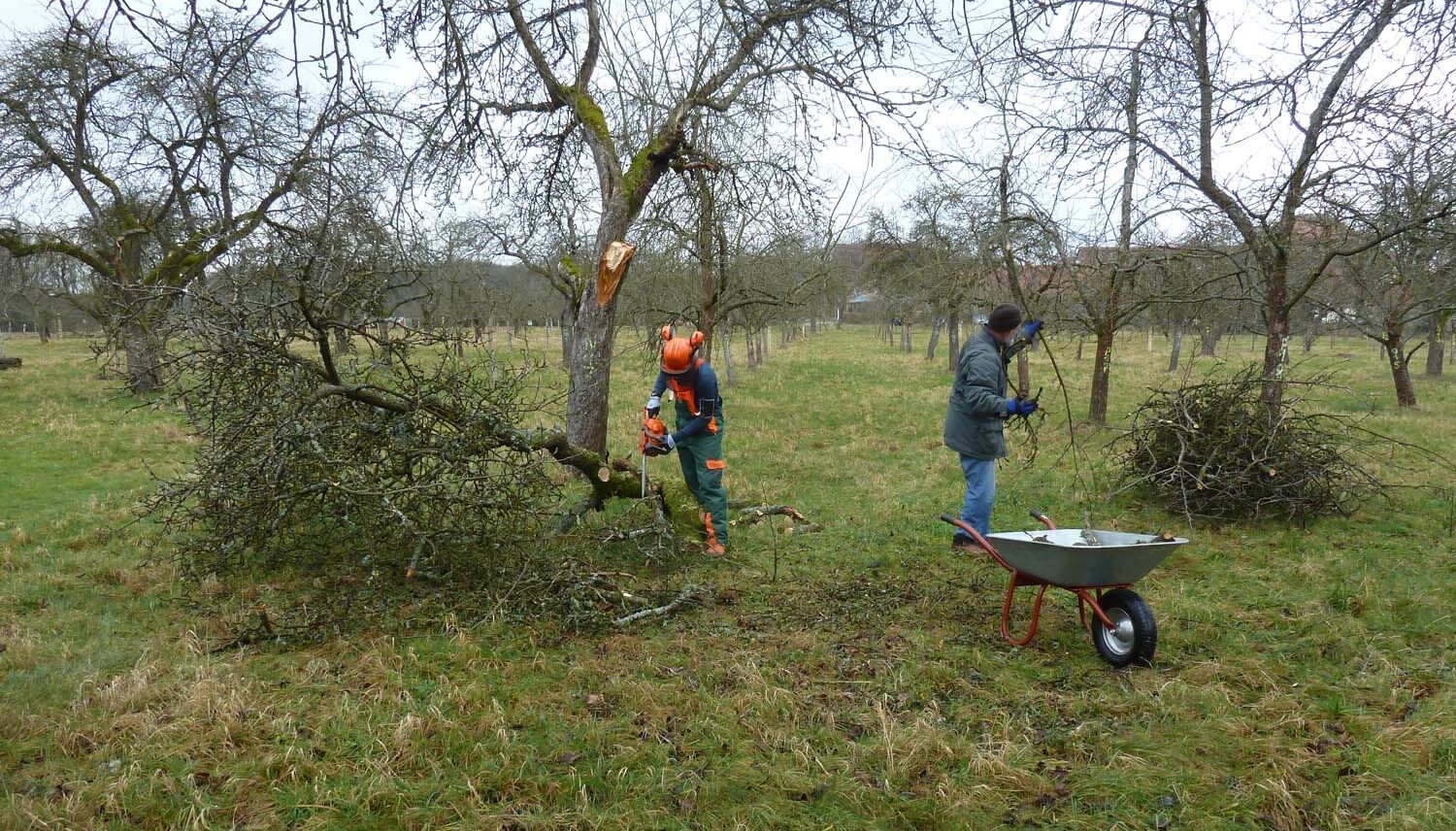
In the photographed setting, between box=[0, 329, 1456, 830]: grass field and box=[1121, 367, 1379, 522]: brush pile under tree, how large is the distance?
38 cm

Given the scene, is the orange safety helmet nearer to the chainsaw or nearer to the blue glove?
the chainsaw

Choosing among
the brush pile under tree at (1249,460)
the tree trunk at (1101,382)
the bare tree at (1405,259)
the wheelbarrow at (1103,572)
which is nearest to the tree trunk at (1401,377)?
the bare tree at (1405,259)

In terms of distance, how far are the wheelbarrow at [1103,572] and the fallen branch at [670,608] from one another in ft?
5.09

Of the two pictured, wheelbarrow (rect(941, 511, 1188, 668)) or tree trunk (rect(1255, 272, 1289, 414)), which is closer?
wheelbarrow (rect(941, 511, 1188, 668))

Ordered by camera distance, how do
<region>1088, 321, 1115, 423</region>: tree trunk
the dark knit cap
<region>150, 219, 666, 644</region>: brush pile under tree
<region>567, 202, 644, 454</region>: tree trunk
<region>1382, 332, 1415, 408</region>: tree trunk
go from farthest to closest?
1. <region>1382, 332, 1415, 408</region>: tree trunk
2. <region>1088, 321, 1115, 423</region>: tree trunk
3. <region>567, 202, 644, 454</region>: tree trunk
4. the dark knit cap
5. <region>150, 219, 666, 644</region>: brush pile under tree

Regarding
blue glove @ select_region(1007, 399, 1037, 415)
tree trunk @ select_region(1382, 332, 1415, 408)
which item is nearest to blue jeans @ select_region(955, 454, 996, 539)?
blue glove @ select_region(1007, 399, 1037, 415)

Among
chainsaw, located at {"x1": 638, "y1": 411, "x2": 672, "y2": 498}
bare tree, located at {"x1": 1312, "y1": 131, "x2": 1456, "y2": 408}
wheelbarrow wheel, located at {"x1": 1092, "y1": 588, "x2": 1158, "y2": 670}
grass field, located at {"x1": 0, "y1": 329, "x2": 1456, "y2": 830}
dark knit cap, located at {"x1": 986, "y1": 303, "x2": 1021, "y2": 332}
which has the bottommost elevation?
grass field, located at {"x1": 0, "y1": 329, "x2": 1456, "y2": 830}

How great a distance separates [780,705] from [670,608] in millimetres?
1225

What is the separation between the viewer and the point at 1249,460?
620cm

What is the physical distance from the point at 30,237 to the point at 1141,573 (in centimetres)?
2042

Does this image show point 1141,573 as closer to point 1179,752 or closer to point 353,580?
point 1179,752

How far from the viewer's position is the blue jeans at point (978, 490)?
545 centimetres

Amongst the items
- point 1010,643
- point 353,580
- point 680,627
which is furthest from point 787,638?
point 353,580

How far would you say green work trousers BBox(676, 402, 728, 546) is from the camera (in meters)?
5.45
